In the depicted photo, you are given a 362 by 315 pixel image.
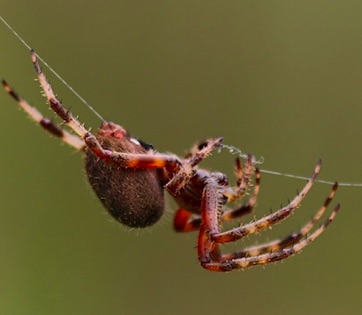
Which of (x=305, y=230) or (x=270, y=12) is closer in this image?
(x=305, y=230)

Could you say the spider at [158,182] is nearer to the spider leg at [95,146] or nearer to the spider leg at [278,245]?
the spider leg at [95,146]

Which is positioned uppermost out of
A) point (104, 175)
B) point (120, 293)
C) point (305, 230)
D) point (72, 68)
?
point (72, 68)

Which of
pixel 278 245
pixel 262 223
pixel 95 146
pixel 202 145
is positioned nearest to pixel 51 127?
pixel 95 146

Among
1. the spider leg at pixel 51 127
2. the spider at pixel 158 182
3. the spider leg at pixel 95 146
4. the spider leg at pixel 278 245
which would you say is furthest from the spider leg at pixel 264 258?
the spider leg at pixel 51 127

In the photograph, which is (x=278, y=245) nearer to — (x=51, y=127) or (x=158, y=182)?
(x=158, y=182)

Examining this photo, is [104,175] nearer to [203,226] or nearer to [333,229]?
[203,226]

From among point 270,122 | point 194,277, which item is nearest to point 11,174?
point 194,277

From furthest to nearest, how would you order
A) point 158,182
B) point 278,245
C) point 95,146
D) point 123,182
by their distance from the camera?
point 278,245 → point 158,182 → point 123,182 → point 95,146
